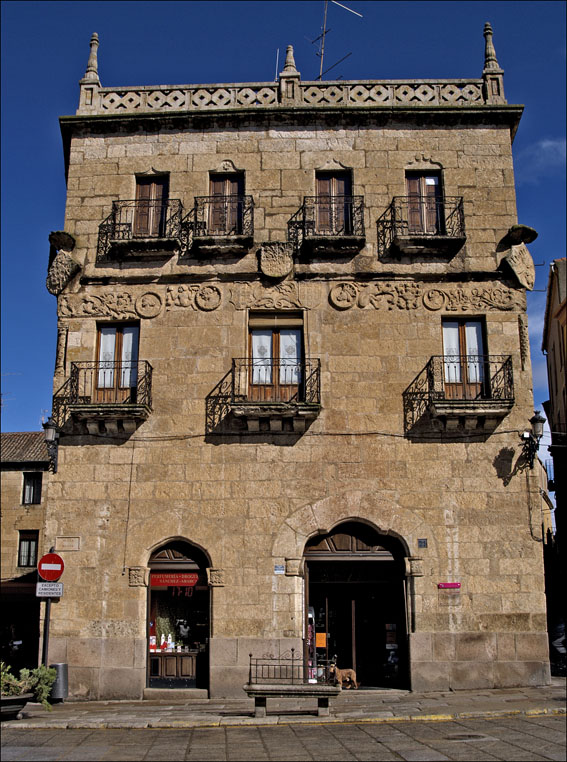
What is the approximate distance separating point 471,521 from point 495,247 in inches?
263

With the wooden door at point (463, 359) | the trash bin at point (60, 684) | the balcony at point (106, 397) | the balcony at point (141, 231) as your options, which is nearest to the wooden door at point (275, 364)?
the balcony at point (106, 397)

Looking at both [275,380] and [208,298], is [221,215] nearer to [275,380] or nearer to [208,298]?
[208,298]

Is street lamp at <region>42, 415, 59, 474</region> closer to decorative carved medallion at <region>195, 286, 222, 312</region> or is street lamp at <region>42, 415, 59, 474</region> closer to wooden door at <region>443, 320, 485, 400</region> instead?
decorative carved medallion at <region>195, 286, 222, 312</region>

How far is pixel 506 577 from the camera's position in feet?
56.2

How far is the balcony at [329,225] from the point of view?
18.7 meters

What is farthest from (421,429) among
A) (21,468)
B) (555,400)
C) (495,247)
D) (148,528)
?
(21,468)

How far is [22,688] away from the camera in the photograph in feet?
47.0

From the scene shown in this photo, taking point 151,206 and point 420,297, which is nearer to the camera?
point 420,297

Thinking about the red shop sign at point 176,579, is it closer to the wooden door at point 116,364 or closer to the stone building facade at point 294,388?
the stone building facade at point 294,388

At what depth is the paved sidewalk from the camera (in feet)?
44.7

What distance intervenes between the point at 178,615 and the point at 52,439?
4965mm

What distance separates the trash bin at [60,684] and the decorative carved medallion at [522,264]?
13721mm

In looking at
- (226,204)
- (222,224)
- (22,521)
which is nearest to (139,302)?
(222,224)

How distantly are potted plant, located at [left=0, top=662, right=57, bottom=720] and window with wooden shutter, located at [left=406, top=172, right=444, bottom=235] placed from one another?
12.9 metres
